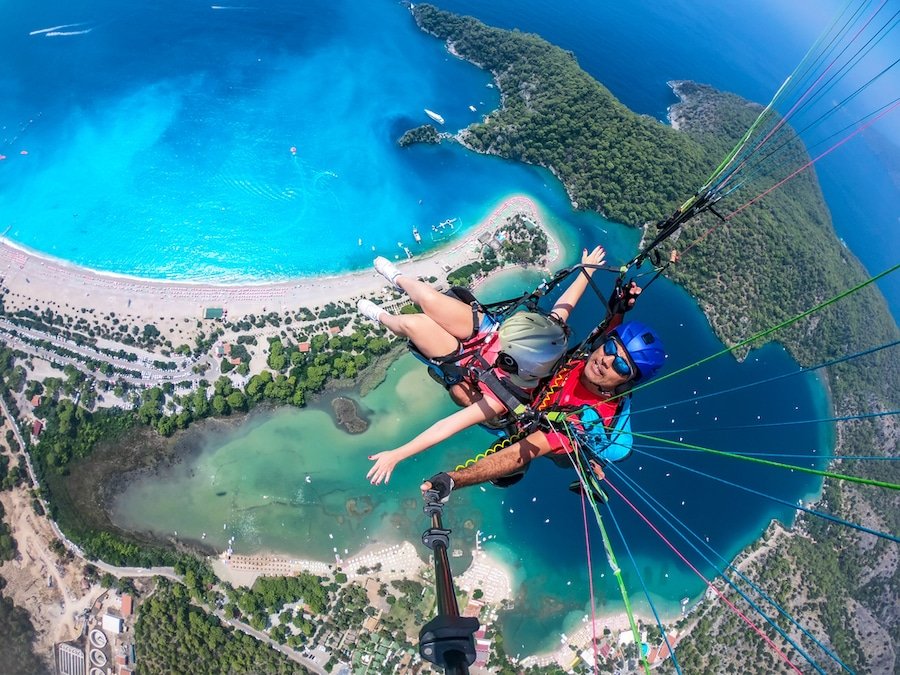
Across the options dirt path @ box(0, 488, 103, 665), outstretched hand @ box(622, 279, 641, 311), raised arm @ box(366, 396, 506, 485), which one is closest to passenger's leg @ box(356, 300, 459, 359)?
raised arm @ box(366, 396, 506, 485)

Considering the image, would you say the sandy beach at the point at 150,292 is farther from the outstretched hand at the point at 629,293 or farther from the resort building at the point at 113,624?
the outstretched hand at the point at 629,293

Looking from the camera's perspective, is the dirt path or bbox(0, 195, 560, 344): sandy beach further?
bbox(0, 195, 560, 344): sandy beach

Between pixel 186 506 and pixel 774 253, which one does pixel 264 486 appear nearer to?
pixel 186 506

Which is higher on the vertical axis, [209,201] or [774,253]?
[774,253]

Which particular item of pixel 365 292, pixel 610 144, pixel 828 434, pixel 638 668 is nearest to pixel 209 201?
pixel 365 292

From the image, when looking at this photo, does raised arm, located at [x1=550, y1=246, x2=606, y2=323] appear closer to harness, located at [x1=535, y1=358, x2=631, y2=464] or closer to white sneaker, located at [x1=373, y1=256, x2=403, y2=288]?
harness, located at [x1=535, y1=358, x2=631, y2=464]
